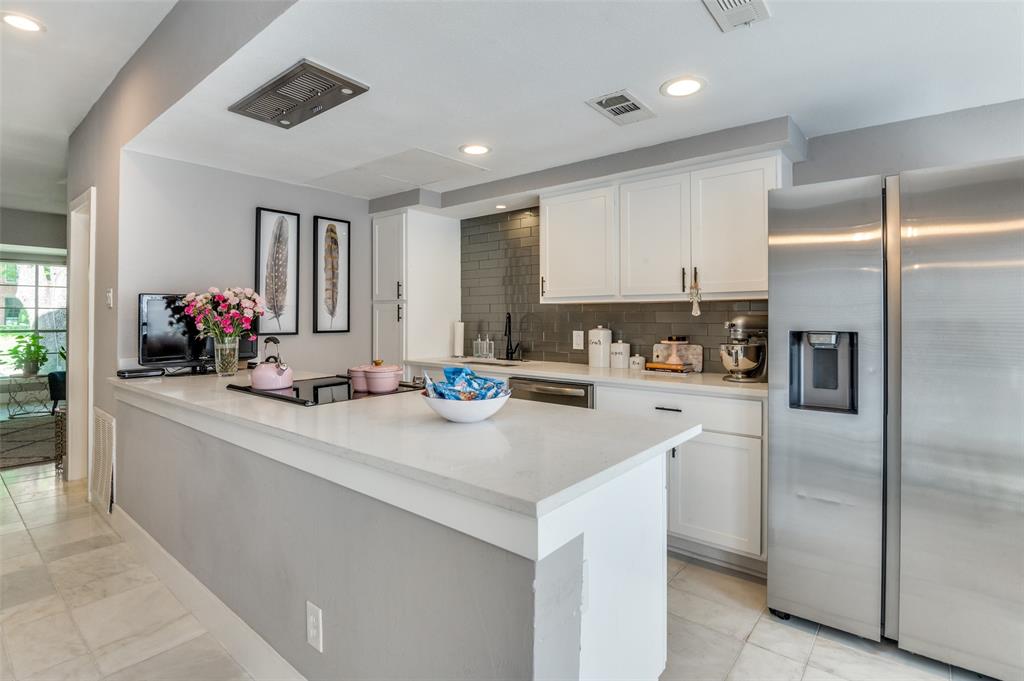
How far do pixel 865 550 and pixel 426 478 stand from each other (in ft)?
6.19

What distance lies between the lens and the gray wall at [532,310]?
128 inches

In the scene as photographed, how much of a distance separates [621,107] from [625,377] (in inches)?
55.6

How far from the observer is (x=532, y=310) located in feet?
13.4

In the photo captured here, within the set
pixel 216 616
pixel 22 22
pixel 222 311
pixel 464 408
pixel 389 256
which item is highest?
pixel 22 22

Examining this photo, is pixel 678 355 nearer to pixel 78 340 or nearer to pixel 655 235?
pixel 655 235

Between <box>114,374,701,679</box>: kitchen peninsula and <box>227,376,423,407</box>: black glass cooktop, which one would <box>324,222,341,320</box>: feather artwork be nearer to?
<box>227,376,423,407</box>: black glass cooktop

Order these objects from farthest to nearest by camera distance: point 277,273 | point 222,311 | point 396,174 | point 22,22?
point 277,273 → point 396,174 → point 222,311 → point 22,22

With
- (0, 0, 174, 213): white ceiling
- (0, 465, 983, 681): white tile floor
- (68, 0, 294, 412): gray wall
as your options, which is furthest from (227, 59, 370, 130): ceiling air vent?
(0, 465, 983, 681): white tile floor

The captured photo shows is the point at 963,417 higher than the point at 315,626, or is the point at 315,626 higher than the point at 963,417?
the point at 963,417

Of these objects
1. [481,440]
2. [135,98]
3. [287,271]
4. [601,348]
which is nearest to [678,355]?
[601,348]

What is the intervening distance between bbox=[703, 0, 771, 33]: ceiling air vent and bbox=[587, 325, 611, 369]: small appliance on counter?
2.04 meters

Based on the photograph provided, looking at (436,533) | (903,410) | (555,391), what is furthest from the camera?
(555,391)

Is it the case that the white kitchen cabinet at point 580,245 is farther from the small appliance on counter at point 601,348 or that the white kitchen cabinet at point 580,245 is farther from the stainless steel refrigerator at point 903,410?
the stainless steel refrigerator at point 903,410

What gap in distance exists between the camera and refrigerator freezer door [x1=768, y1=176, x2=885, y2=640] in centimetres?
201
